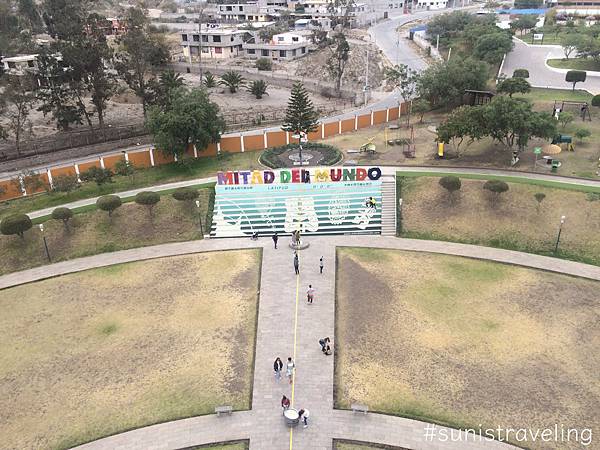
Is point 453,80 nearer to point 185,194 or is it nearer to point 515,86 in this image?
point 515,86

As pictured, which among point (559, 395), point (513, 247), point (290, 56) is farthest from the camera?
point (290, 56)

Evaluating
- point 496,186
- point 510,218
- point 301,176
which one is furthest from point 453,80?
point 301,176

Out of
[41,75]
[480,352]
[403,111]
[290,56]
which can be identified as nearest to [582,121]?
[403,111]

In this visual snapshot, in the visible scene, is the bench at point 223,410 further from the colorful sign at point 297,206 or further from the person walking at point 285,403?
the colorful sign at point 297,206

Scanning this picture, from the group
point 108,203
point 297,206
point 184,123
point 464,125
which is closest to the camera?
point 108,203

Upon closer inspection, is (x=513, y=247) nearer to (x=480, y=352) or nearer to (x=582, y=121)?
(x=480, y=352)
